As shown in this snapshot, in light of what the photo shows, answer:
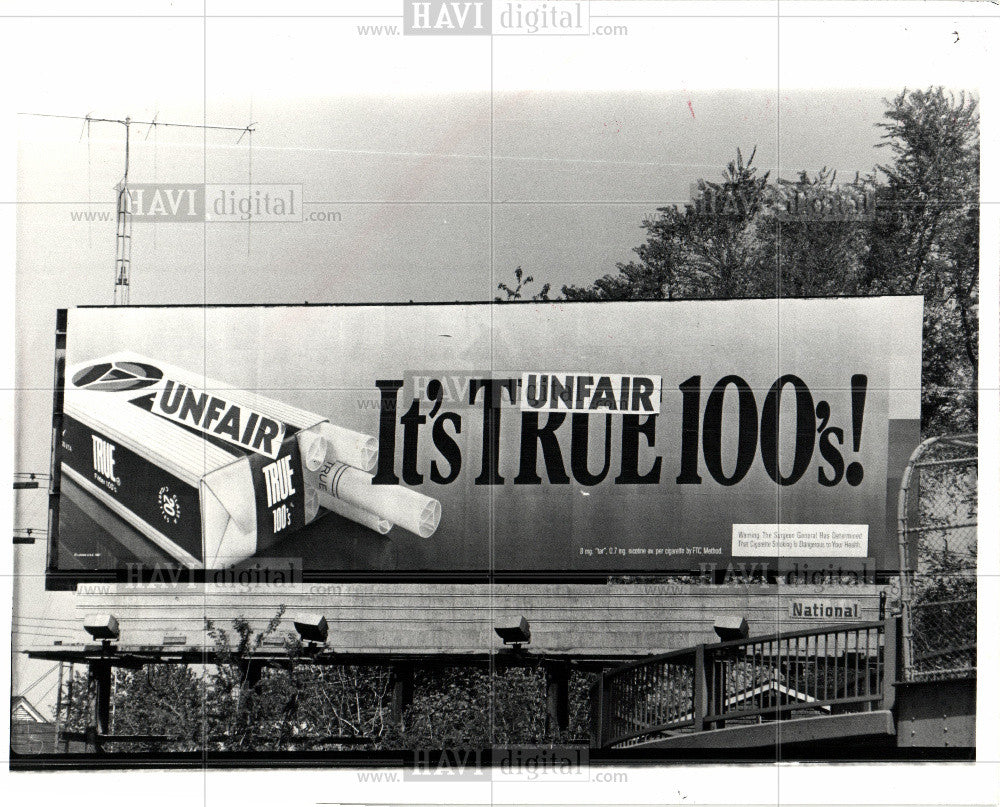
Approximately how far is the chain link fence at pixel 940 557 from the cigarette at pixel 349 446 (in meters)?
3.47

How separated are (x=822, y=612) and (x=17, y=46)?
6486 millimetres

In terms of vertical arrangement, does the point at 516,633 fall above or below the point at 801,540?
below

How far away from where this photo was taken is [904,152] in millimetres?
6070

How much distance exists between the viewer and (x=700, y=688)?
603 cm

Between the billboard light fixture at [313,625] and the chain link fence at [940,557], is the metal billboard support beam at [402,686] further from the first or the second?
the chain link fence at [940,557]

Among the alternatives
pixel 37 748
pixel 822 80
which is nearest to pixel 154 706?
pixel 37 748

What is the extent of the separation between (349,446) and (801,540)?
3031 mm

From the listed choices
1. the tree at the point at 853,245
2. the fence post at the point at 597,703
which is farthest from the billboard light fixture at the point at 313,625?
the tree at the point at 853,245

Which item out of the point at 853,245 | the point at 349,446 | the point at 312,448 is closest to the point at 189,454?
the point at 312,448

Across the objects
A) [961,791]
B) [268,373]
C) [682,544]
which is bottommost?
[961,791]

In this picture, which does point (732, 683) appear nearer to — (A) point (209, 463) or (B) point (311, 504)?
(B) point (311, 504)

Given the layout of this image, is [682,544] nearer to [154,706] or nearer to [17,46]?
[154,706]

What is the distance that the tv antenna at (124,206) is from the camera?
20.0 ft

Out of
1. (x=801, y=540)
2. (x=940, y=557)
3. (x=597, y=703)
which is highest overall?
(x=801, y=540)
